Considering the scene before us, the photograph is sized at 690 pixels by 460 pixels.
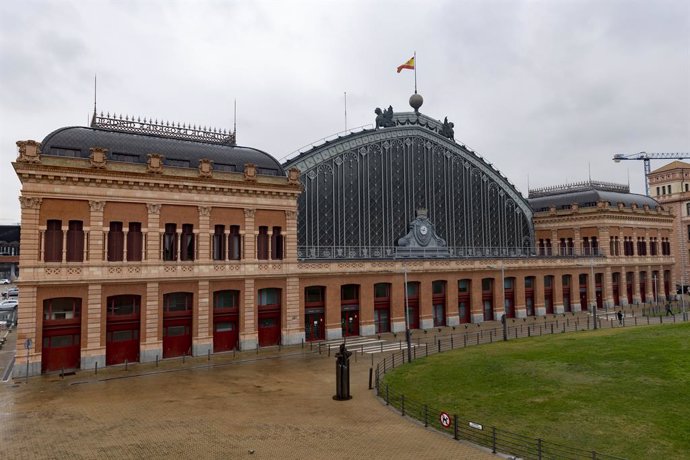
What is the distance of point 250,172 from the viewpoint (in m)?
45.5

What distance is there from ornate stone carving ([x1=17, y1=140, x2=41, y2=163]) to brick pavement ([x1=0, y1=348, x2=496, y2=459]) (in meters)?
16.0

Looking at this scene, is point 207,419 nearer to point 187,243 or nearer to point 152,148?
point 187,243

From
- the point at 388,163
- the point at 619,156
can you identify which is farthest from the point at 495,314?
the point at 619,156

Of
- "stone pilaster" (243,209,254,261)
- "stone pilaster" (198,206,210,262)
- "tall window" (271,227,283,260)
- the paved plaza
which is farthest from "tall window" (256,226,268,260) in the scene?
the paved plaza

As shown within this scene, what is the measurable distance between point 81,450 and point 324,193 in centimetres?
3893

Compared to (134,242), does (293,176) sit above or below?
above

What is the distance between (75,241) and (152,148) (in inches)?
425

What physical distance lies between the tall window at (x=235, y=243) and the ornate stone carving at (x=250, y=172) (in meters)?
4.65

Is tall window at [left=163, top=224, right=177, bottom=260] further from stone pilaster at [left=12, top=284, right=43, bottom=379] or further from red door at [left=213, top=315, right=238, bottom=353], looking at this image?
stone pilaster at [left=12, top=284, right=43, bottom=379]

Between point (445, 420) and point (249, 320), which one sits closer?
point (445, 420)

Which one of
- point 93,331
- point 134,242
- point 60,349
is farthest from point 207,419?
point 134,242

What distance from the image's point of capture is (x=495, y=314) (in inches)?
2506

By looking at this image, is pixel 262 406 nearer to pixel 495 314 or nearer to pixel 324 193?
pixel 324 193

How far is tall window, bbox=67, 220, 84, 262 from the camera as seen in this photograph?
37.6m
